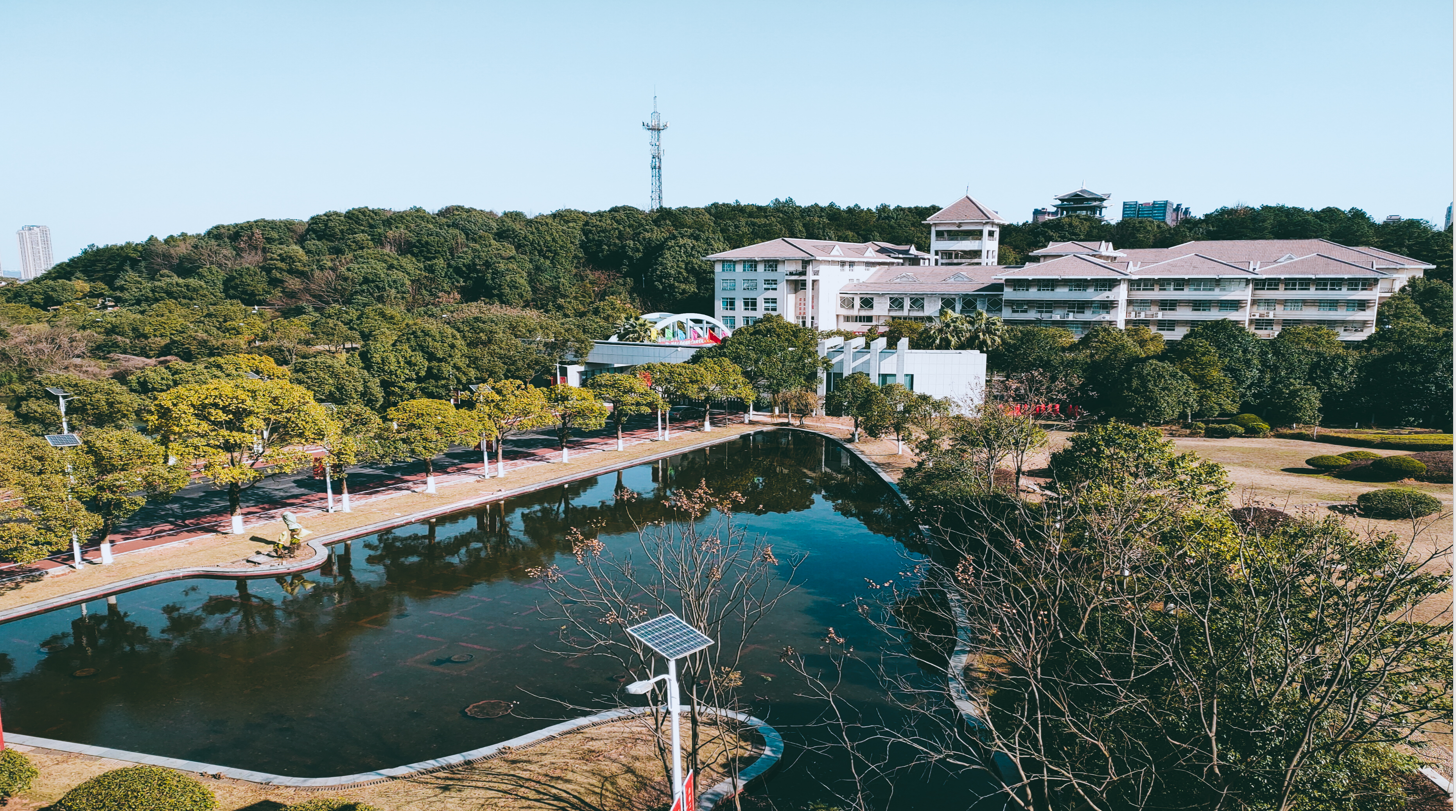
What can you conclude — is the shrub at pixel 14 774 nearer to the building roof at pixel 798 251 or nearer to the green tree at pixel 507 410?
the green tree at pixel 507 410

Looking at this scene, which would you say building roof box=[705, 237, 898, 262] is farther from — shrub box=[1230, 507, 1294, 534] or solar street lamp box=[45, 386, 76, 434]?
shrub box=[1230, 507, 1294, 534]

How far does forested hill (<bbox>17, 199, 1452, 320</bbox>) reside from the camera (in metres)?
81.8

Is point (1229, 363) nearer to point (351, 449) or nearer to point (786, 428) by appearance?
point (786, 428)

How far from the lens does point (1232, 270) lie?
65438 mm

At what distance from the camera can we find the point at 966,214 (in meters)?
88.6

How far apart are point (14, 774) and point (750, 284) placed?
73361 mm

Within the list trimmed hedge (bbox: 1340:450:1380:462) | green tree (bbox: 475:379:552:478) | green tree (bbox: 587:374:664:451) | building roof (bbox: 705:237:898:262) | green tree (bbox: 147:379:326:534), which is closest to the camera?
green tree (bbox: 147:379:326:534)

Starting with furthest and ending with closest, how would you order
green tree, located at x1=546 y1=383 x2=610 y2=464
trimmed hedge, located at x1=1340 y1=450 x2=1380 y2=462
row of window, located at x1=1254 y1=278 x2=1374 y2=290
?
row of window, located at x1=1254 y1=278 x2=1374 y2=290, green tree, located at x1=546 y1=383 x2=610 y2=464, trimmed hedge, located at x1=1340 y1=450 x2=1380 y2=462

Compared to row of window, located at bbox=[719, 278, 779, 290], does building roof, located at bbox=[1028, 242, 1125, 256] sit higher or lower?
higher

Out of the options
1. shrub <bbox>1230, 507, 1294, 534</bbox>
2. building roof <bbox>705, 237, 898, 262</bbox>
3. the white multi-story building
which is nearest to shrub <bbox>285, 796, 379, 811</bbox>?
shrub <bbox>1230, 507, 1294, 534</bbox>

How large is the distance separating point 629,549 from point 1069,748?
57.7 feet

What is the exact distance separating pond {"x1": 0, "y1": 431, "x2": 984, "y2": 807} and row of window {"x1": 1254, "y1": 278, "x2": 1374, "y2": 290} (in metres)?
55.3

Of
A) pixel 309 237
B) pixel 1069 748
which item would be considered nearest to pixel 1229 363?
A: pixel 1069 748

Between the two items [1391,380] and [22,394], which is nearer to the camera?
[22,394]
